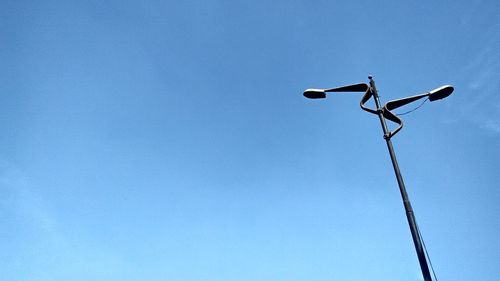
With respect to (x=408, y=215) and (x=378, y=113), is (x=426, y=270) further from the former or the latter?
(x=378, y=113)

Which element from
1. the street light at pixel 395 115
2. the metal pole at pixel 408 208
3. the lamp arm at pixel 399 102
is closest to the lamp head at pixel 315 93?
the street light at pixel 395 115

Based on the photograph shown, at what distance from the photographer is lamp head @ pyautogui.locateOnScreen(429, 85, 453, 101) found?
6555 millimetres

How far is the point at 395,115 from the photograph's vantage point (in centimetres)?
594

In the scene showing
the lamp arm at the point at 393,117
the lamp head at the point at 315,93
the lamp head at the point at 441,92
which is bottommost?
the lamp arm at the point at 393,117

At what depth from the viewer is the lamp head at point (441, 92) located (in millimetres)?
6555

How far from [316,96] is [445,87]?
2692mm

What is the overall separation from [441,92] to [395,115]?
62.5 inches

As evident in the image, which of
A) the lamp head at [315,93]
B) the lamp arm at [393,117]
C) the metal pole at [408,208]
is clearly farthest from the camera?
the lamp head at [315,93]

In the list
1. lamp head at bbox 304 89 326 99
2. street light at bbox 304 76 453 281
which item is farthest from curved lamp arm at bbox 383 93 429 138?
lamp head at bbox 304 89 326 99

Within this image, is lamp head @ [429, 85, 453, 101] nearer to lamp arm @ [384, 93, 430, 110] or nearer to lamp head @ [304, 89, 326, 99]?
lamp arm @ [384, 93, 430, 110]

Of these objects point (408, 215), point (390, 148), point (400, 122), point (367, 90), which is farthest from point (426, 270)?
point (367, 90)

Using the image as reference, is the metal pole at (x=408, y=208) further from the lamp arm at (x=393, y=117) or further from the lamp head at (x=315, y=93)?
the lamp head at (x=315, y=93)

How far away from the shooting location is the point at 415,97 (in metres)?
6.24

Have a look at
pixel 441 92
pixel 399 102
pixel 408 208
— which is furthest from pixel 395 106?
pixel 408 208
